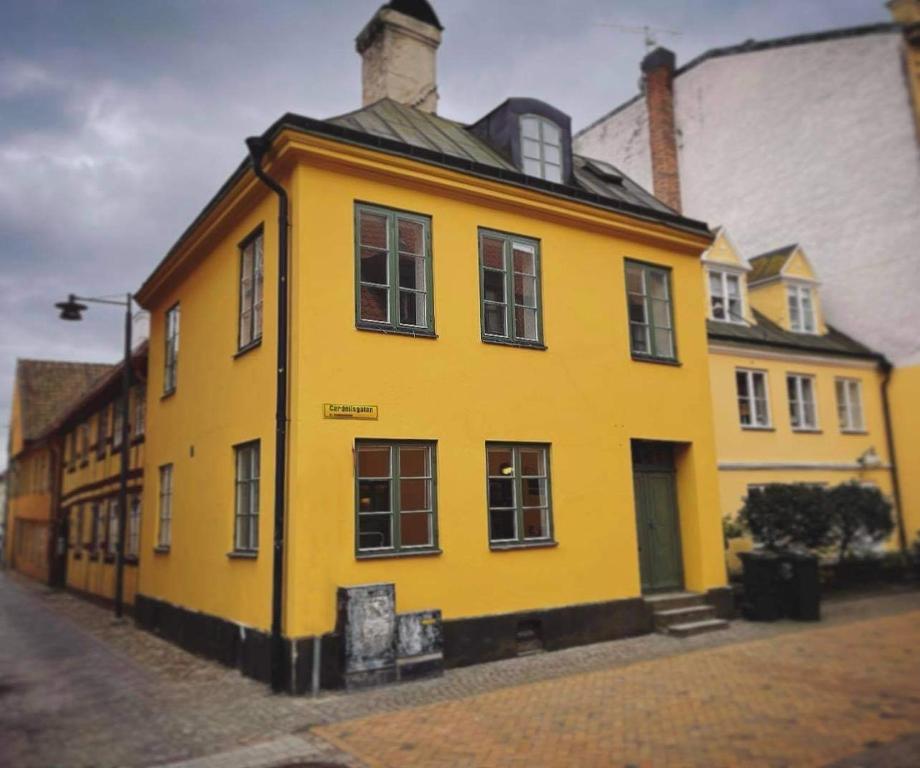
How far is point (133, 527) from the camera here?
51.6ft

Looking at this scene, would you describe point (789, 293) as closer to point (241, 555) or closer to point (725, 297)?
point (725, 297)

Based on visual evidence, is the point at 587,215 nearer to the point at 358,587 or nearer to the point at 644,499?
the point at 644,499

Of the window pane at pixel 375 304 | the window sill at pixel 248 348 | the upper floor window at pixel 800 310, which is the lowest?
the window sill at pixel 248 348

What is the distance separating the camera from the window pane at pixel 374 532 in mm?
9125

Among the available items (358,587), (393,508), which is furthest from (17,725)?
(393,508)

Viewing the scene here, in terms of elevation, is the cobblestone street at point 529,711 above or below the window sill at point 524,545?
below

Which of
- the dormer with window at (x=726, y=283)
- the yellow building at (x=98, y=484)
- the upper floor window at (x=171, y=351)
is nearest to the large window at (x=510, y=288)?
the upper floor window at (x=171, y=351)

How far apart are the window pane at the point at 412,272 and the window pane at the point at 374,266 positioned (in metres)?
0.28

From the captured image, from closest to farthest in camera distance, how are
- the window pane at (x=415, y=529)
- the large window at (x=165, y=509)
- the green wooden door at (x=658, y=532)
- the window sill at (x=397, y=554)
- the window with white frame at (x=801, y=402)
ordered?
1. the window sill at (x=397, y=554)
2. the window pane at (x=415, y=529)
3. the green wooden door at (x=658, y=532)
4. the large window at (x=165, y=509)
5. the window with white frame at (x=801, y=402)

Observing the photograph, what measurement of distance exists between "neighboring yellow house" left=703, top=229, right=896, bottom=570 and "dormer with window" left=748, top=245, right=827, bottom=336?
0.09 feet

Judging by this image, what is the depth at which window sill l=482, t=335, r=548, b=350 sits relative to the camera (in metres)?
10.4

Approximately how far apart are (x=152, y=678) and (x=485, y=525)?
4606 mm

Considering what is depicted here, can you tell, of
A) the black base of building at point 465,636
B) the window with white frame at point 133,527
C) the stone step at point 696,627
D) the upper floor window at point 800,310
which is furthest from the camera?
the upper floor window at point 800,310

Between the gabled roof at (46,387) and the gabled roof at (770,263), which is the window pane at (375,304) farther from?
the gabled roof at (46,387)
